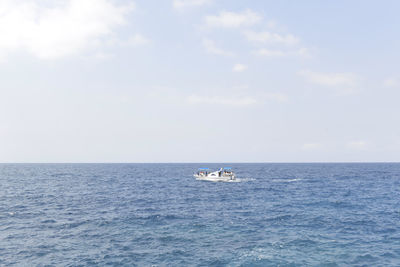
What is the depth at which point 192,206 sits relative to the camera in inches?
1946

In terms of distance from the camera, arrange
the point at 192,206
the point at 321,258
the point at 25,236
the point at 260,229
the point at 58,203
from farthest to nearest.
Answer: the point at 58,203 → the point at 192,206 → the point at 260,229 → the point at 25,236 → the point at 321,258

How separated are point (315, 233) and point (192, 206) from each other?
22.6 metres

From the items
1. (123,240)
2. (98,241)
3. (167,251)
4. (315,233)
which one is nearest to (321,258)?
(315,233)

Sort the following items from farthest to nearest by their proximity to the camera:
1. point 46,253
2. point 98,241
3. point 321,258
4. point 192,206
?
1. point 192,206
2. point 98,241
3. point 46,253
4. point 321,258

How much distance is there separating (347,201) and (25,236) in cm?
5446

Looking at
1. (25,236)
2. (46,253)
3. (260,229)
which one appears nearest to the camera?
(46,253)

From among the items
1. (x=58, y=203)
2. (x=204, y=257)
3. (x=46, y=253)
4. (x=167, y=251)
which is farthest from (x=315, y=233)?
(x=58, y=203)

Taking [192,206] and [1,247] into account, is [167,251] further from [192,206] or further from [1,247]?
[192,206]

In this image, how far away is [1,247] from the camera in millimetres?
28766

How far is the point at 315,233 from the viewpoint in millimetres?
32719

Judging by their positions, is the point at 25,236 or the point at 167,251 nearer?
the point at 167,251

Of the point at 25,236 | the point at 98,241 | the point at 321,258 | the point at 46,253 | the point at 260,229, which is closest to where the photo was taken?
the point at 321,258

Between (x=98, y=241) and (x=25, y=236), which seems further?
(x=25, y=236)

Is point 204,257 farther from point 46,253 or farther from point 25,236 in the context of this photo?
point 25,236
